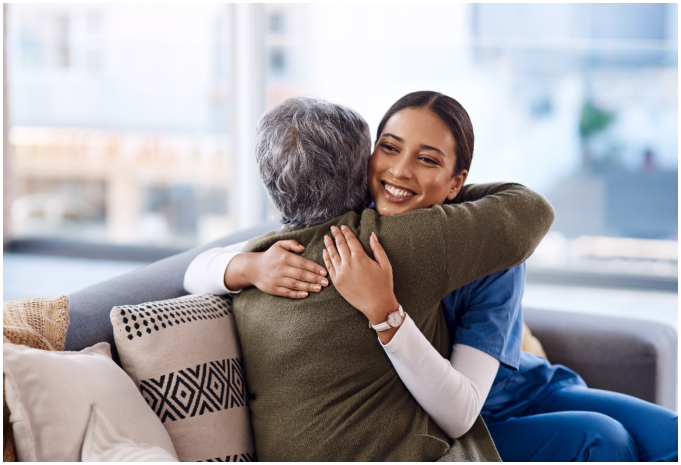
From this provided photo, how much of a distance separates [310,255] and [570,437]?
2.37ft

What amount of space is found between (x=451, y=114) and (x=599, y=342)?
3.08ft

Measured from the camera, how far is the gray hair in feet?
3.71

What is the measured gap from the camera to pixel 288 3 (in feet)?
13.6

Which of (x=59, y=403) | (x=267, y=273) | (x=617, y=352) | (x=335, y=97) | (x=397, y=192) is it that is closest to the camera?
(x=59, y=403)

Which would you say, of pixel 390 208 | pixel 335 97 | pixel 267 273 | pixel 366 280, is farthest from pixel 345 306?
pixel 335 97

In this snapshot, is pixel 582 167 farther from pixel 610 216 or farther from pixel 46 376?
pixel 46 376

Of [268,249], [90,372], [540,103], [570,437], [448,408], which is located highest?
[540,103]

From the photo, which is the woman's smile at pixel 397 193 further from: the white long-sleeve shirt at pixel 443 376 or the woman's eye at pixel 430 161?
the white long-sleeve shirt at pixel 443 376

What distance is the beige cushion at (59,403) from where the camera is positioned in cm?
90

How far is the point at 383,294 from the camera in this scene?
1059 millimetres

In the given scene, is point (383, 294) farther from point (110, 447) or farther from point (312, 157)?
point (110, 447)

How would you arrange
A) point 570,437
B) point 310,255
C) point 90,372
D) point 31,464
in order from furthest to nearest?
point 570,437, point 310,255, point 90,372, point 31,464

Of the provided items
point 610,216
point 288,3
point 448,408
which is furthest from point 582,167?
point 448,408

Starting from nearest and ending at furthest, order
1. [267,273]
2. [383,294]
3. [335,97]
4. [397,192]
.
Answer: [383,294]
[267,273]
[397,192]
[335,97]
